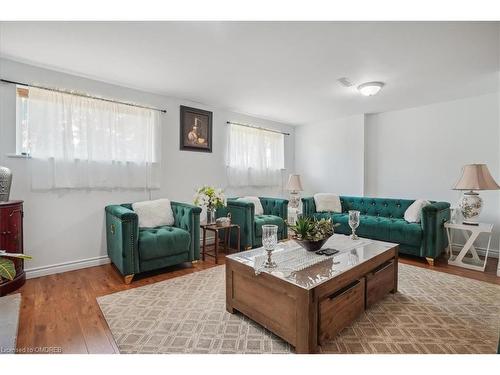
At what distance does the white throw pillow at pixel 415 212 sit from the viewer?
11.1ft

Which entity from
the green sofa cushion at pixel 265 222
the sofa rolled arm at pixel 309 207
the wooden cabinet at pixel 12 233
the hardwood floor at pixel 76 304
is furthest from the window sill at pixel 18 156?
the sofa rolled arm at pixel 309 207

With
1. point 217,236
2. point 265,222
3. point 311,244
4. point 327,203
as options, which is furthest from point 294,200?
point 311,244

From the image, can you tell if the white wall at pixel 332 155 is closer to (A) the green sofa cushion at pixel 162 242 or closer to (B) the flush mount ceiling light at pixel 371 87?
(B) the flush mount ceiling light at pixel 371 87

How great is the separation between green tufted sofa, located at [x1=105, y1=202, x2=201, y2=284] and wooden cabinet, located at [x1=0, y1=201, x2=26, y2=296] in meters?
0.78

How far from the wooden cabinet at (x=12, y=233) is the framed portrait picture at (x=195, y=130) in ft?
6.71

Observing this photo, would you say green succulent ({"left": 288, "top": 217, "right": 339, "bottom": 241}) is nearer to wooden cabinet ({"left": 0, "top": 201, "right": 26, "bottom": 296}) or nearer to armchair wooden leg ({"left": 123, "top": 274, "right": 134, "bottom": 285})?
armchair wooden leg ({"left": 123, "top": 274, "right": 134, "bottom": 285})

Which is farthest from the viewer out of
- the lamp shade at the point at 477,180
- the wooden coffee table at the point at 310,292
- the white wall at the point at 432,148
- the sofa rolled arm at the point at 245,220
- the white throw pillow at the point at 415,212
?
the sofa rolled arm at the point at 245,220

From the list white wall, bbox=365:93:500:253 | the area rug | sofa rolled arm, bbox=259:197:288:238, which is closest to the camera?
the area rug

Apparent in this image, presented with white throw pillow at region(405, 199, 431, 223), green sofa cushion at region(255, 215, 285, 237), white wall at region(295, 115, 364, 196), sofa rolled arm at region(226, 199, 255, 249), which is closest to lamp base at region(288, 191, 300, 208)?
white wall at region(295, 115, 364, 196)

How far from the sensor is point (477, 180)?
2928 millimetres

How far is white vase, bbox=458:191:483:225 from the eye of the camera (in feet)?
10.0

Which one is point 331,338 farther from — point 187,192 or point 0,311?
point 187,192

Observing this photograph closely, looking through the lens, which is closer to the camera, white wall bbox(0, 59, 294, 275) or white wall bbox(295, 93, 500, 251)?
white wall bbox(0, 59, 294, 275)

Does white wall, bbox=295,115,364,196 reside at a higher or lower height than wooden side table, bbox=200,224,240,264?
higher
